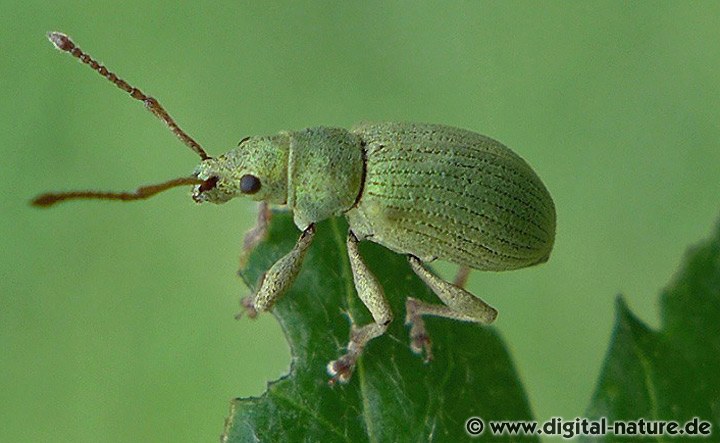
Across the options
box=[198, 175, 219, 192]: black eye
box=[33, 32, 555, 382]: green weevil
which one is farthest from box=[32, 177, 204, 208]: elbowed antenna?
box=[33, 32, 555, 382]: green weevil

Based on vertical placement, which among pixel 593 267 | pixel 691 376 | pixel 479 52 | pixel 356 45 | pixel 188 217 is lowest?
pixel 691 376

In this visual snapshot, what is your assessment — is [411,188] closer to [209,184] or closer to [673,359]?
[209,184]

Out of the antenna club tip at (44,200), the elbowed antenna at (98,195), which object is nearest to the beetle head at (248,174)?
the elbowed antenna at (98,195)

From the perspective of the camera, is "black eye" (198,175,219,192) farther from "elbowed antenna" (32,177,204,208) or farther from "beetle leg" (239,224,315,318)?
"beetle leg" (239,224,315,318)

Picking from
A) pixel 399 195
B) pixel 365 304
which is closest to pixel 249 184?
pixel 399 195

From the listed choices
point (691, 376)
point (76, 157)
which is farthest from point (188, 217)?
point (691, 376)

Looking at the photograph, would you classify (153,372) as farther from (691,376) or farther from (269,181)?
(691,376)
